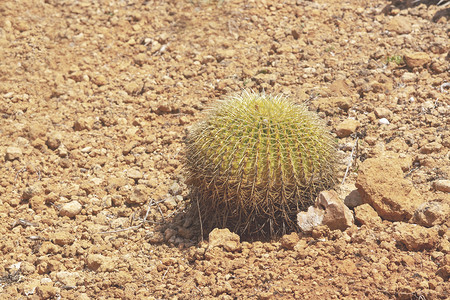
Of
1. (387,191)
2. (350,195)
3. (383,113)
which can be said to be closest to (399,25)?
(383,113)

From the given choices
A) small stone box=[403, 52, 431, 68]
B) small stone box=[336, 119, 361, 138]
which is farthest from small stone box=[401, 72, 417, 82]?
small stone box=[336, 119, 361, 138]

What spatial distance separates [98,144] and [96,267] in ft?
6.31

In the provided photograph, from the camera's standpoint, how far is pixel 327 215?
410 centimetres

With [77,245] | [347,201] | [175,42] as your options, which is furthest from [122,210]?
[175,42]

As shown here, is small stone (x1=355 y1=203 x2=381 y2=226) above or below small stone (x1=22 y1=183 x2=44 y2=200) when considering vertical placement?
above

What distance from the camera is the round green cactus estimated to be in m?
4.06

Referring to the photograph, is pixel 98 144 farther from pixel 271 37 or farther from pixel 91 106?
pixel 271 37

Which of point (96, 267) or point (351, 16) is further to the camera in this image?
point (351, 16)

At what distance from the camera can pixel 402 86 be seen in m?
5.89

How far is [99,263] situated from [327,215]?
5.96 feet

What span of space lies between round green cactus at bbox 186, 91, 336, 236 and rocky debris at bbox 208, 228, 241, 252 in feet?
0.42

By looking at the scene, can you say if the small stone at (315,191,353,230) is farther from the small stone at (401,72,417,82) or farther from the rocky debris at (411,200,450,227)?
the small stone at (401,72,417,82)

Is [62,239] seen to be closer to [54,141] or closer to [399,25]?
[54,141]

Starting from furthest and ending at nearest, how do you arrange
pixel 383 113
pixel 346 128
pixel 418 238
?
pixel 383 113 < pixel 346 128 < pixel 418 238
